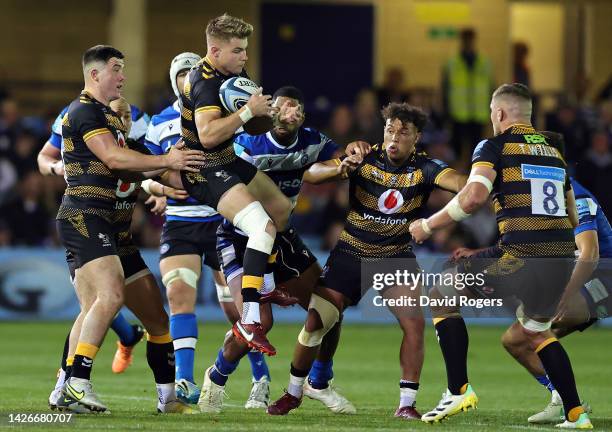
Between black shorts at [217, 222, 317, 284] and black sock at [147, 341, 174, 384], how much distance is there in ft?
2.42

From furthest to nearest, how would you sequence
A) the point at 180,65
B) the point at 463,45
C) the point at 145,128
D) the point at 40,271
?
the point at 463,45 < the point at 40,271 < the point at 145,128 < the point at 180,65

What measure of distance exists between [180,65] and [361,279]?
2.05 metres

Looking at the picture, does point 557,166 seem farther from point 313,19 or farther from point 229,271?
point 313,19

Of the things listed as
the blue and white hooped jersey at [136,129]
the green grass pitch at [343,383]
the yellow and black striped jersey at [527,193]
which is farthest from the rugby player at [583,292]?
the blue and white hooped jersey at [136,129]

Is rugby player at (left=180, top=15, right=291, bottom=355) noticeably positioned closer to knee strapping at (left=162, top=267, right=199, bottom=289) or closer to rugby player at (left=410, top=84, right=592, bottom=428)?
rugby player at (left=410, top=84, right=592, bottom=428)

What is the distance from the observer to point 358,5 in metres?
23.8

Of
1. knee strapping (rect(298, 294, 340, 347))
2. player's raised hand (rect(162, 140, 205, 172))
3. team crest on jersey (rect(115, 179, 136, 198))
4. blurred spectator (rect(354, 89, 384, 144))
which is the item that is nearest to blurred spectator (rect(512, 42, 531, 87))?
blurred spectator (rect(354, 89, 384, 144))

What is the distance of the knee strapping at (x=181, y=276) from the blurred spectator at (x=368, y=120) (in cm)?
897

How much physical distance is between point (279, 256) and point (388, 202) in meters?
0.86

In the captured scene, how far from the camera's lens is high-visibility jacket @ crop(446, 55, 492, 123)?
19641 millimetres

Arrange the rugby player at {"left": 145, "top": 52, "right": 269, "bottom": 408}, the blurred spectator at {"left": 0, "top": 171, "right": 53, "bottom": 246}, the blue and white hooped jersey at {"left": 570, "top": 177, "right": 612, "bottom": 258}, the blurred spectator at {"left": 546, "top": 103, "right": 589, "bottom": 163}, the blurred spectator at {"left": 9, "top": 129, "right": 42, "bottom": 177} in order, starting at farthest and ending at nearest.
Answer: the blurred spectator at {"left": 546, "top": 103, "right": 589, "bottom": 163} < the blurred spectator at {"left": 9, "top": 129, "right": 42, "bottom": 177} < the blurred spectator at {"left": 0, "top": 171, "right": 53, "bottom": 246} < the rugby player at {"left": 145, "top": 52, "right": 269, "bottom": 408} < the blue and white hooped jersey at {"left": 570, "top": 177, "right": 612, "bottom": 258}

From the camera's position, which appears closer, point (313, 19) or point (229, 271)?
point (229, 271)

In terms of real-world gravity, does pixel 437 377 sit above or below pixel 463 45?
below

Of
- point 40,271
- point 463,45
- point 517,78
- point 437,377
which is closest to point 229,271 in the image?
point 437,377
